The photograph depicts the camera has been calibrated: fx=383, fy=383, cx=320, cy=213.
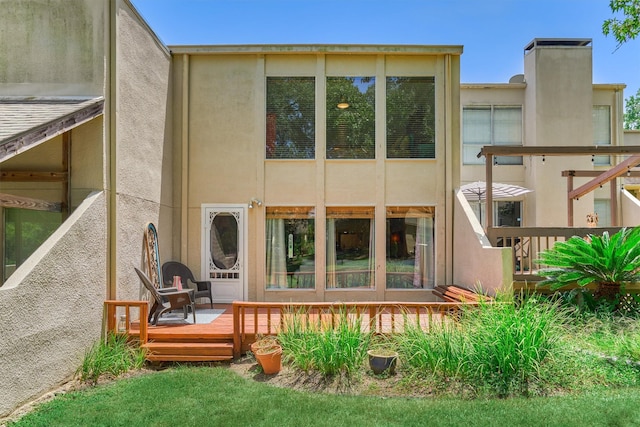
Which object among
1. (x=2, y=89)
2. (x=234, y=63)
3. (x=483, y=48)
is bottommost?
(x=2, y=89)

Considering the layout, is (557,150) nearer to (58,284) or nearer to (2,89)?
(58,284)

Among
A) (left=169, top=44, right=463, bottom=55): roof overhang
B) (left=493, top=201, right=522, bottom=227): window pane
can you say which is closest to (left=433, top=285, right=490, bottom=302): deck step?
(left=493, top=201, right=522, bottom=227): window pane

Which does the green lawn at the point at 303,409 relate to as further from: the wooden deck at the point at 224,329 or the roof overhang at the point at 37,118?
the roof overhang at the point at 37,118

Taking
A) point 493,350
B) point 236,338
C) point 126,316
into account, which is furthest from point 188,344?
point 493,350

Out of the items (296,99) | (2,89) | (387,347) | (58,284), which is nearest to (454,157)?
(296,99)

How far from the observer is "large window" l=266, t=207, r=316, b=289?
9211mm

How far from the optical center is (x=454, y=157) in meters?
9.29

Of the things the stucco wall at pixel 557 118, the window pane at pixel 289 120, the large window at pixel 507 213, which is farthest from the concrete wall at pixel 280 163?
the stucco wall at pixel 557 118

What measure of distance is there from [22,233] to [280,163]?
5.33m

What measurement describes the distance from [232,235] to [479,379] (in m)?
6.17

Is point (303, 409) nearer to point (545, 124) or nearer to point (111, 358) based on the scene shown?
point (111, 358)

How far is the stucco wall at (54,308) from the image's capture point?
14.6 feet

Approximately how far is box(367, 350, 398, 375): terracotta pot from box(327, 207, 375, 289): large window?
154 inches

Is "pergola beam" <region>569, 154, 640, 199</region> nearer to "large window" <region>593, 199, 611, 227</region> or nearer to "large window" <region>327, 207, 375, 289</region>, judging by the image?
"large window" <region>593, 199, 611, 227</region>
